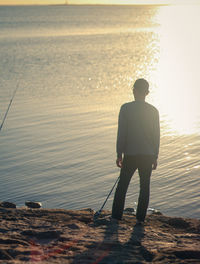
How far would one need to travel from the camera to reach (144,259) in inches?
179

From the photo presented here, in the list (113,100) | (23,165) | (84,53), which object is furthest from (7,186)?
(84,53)

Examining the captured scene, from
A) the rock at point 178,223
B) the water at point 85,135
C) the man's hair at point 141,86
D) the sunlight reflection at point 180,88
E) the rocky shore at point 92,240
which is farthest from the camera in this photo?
the sunlight reflection at point 180,88

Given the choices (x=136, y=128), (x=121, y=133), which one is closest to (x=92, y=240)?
(x=121, y=133)

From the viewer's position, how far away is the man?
5.64 meters

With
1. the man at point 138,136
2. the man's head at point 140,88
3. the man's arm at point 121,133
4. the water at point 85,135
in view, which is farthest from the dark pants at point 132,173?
the water at point 85,135

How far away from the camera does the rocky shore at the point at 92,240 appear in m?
4.47

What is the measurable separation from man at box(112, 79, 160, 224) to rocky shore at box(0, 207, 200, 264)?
1.88 feet

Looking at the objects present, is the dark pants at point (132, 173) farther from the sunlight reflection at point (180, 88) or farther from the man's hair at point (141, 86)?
the sunlight reflection at point (180, 88)

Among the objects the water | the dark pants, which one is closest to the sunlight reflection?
the water

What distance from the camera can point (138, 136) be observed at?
18.6ft

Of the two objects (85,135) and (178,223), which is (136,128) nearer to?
(178,223)

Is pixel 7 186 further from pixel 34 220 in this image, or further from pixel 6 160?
pixel 34 220

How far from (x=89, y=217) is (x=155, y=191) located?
247 cm

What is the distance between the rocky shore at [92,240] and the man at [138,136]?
57 cm
